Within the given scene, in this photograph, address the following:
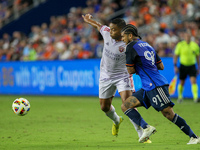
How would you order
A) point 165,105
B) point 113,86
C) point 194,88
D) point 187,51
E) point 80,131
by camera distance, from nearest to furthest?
1. point 165,105
2. point 113,86
3. point 80,131
4. point 194,88
5. point 187,51

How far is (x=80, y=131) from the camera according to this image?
941 cm

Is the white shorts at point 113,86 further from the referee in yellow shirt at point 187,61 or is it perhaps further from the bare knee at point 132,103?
the referee in yellow shirt at point 187,61

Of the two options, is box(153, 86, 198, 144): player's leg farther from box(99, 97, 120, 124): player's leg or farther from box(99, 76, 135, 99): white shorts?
box(99, 97, 120, 124): player's leg

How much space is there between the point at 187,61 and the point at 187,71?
0.40m

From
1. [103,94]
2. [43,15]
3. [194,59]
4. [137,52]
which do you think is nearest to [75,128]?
[103,94]

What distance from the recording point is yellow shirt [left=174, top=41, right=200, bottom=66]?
1561 cm

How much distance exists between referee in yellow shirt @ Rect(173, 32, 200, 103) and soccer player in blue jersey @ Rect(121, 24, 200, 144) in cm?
871

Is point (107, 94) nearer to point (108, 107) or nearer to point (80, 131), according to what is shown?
point (108, 107)

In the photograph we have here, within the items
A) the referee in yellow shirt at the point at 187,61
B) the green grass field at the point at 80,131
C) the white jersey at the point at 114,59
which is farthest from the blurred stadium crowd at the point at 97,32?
the white jersey at the point at 114,59

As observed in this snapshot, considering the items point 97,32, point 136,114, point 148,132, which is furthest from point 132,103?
point 97,32

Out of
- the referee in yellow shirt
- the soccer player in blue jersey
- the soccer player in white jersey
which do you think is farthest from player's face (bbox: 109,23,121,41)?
the referee in yellow shirt

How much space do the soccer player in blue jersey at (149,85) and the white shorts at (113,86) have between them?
1.10 metres

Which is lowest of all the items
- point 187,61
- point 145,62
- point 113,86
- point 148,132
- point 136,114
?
point 148,132

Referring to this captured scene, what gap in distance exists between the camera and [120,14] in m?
24.4
